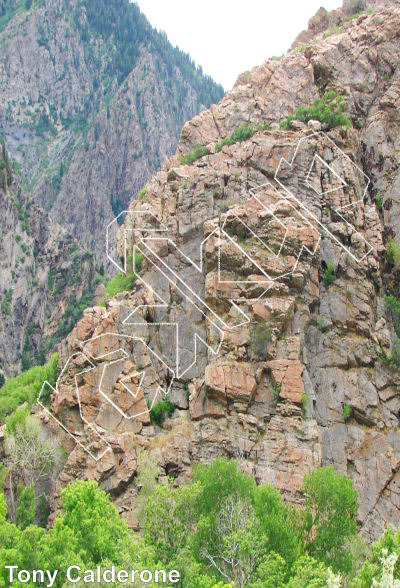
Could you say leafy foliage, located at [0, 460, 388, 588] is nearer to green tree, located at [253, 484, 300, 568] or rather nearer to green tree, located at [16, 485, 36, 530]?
green tree, located at [253, 484, 300, 568]

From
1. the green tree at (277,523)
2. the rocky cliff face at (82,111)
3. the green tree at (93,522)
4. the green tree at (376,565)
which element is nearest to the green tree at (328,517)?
the green tree at (277,523)

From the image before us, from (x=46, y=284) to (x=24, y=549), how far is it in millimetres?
69131

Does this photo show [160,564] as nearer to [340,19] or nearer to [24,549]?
[24,549]

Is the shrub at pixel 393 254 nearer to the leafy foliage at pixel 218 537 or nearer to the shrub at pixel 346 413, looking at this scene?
the shrub at pixel 346 413

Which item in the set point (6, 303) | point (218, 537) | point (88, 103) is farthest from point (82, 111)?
point (218, 537)

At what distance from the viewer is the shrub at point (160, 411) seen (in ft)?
129

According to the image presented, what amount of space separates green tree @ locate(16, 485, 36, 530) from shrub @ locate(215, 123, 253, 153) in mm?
29671

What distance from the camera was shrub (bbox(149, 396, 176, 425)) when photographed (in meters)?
39.4

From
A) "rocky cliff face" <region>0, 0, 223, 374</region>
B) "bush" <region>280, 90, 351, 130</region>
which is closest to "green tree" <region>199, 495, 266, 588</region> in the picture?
"bush" <region>280, 90, 351, 130</region>

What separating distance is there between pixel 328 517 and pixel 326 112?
32.7m

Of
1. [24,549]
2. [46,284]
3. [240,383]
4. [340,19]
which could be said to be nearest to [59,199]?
[46,284]

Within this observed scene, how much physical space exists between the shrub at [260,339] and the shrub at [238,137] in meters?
18.2

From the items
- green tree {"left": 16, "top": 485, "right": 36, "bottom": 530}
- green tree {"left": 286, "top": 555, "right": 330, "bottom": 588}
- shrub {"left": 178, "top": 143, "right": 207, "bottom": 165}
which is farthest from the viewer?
shrub {"left": 178, "top": 143, "right": 207, "bottom": 165}

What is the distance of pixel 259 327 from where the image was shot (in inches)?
1547
